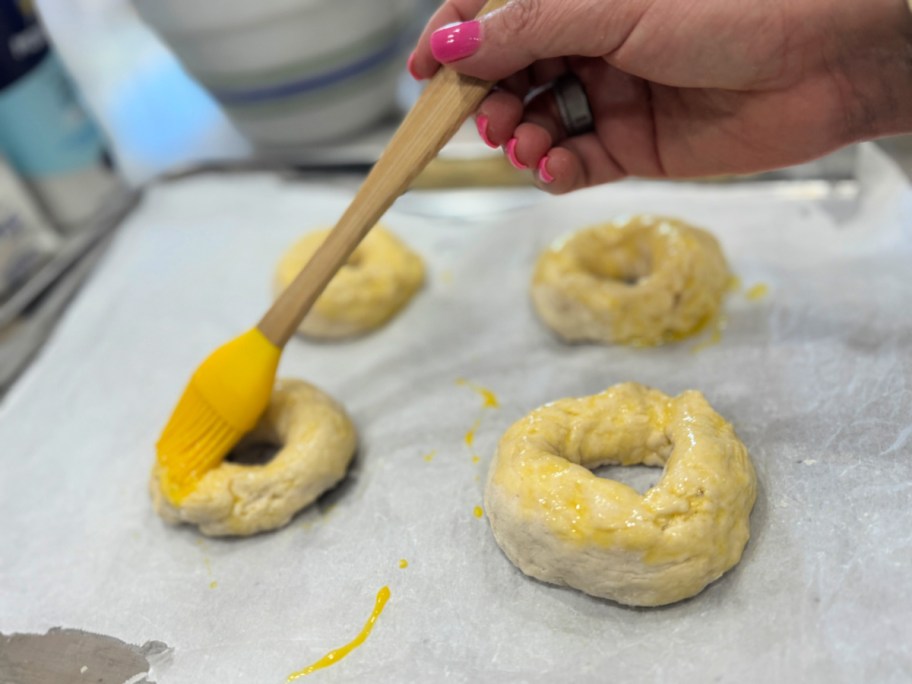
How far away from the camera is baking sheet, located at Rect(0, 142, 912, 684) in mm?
1201

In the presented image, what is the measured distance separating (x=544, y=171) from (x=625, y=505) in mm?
672

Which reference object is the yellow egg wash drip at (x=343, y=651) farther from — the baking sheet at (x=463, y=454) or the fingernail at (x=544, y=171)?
the fingernail at (x=544, y=171)

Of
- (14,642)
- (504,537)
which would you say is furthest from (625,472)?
(14,642)

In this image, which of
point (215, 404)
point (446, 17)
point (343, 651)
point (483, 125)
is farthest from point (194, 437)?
point (446, 17)

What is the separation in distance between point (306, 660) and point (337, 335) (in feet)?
2.71

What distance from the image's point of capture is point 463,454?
153cm

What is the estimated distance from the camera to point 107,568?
1461 mm

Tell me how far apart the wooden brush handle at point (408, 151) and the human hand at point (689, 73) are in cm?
4

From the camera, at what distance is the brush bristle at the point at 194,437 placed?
148 centimetres

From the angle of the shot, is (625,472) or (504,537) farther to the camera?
(625,472)

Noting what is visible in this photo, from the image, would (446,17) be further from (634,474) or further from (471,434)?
(634,474)

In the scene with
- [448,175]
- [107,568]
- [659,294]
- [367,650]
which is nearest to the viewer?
[367,650]

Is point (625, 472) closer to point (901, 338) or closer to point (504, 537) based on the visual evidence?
point (504, 537)

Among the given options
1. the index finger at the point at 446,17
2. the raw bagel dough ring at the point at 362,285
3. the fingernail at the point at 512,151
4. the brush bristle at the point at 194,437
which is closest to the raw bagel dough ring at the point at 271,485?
the brush bristle at the point at 194,437
